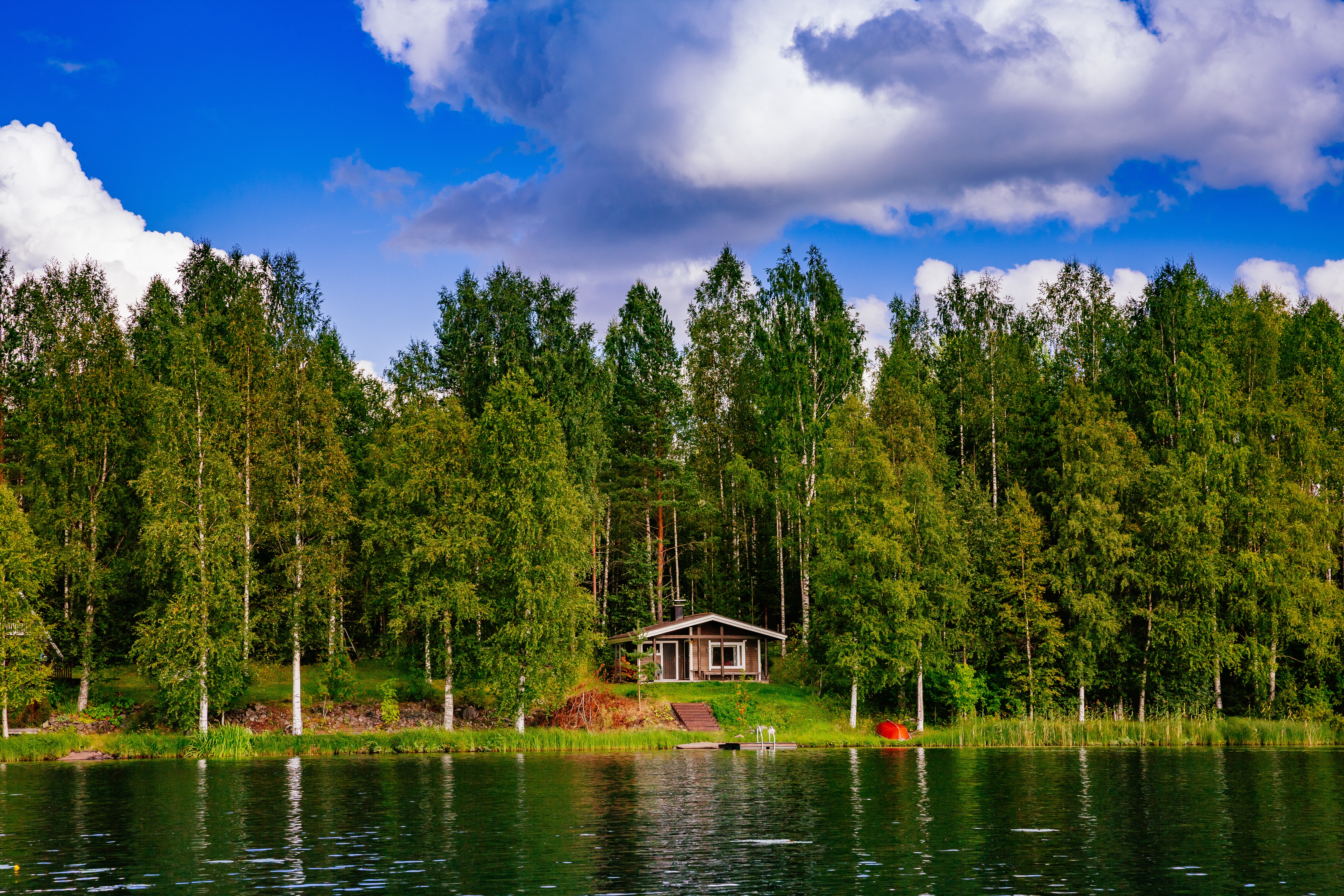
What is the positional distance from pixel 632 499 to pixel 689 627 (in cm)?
955

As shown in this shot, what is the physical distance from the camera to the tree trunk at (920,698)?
188 ft

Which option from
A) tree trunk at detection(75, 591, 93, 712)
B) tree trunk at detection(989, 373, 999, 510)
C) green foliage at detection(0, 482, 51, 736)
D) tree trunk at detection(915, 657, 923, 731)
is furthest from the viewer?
tree trunk at detection(989, 373, 999, 510)

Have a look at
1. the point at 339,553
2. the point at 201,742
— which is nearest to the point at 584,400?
the point at 339,553

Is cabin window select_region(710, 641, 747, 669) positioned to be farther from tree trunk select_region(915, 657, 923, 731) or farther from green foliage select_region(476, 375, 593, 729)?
green foliage select_region(476, 375, 593, 729)

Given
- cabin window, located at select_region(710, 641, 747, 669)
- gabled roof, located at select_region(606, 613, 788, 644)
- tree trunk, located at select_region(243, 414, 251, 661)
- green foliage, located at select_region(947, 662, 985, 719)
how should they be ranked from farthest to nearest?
cabin window, located at select_region(710, 641, 747, 669) < gabled roof, located at select_region(606, 613, 788, 644) < green foliage, located at select_region(947, 662, 985, 719) < tree trunk, located at select_region(243, 414, 251, 661)

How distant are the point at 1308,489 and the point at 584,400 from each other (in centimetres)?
4238

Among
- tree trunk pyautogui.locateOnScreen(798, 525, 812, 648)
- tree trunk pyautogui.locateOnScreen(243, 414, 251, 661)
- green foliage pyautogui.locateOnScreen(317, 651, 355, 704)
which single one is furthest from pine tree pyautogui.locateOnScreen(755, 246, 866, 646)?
tree trunk pyautogui.locateOnScreen(243, 414, 251, 661)

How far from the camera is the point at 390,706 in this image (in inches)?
2096

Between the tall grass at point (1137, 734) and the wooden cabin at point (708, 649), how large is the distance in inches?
582

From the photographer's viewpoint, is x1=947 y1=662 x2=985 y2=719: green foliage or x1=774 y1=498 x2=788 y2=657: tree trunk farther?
x1=774 y1=498 x2=788 y2=657: tree trunk

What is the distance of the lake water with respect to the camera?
19375 millimetres

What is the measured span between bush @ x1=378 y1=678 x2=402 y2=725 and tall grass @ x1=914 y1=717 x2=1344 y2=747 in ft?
87.1

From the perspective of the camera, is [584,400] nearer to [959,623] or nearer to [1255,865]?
[959,623]

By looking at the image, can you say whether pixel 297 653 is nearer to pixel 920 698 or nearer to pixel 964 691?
pixel 920 698
